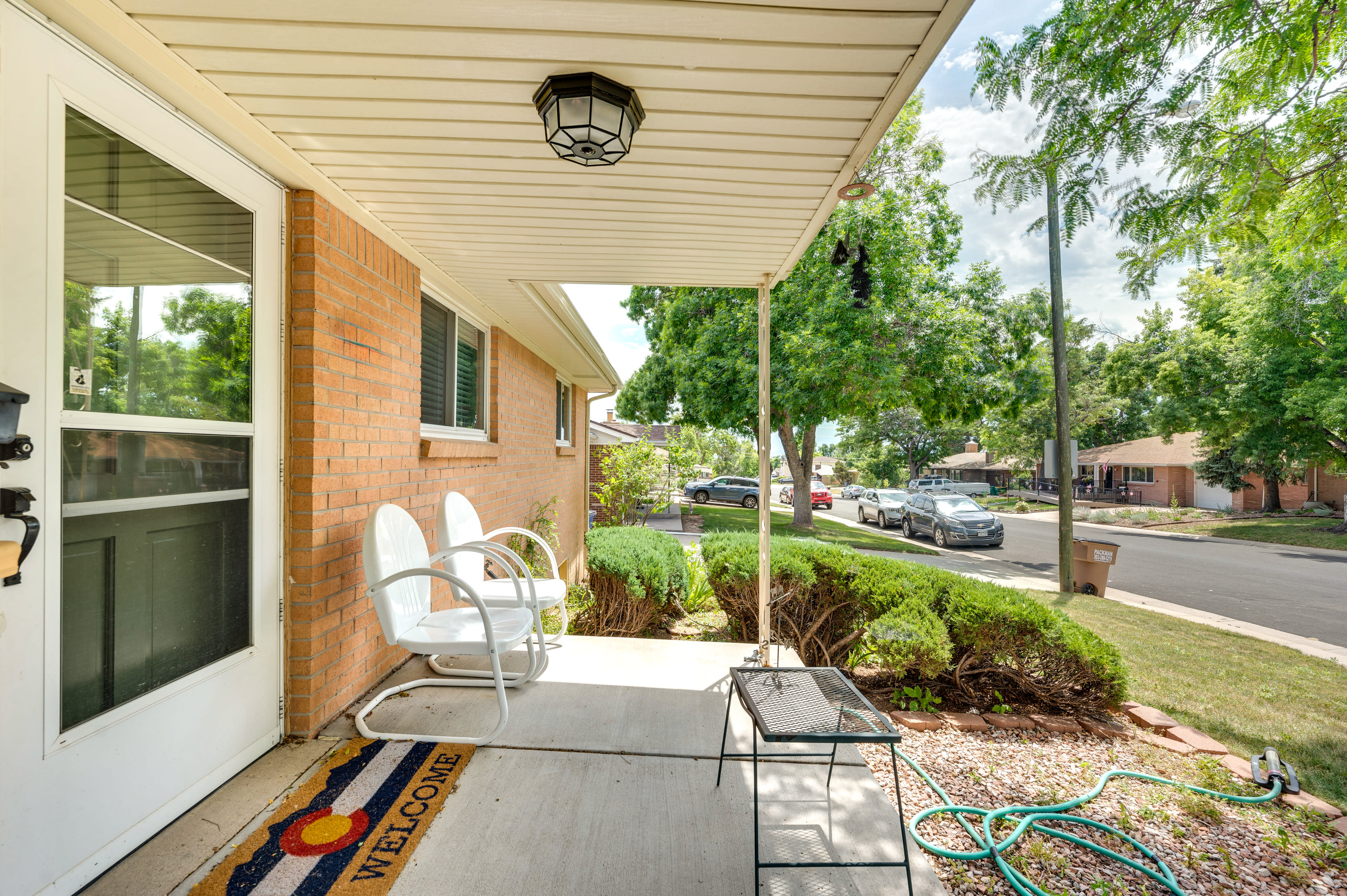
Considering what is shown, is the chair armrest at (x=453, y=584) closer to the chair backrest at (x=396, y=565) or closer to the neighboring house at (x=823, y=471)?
the chair backrest at (x=396, y=565)

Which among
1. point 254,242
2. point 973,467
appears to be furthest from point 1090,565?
point 973,467

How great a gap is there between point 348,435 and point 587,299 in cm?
1459

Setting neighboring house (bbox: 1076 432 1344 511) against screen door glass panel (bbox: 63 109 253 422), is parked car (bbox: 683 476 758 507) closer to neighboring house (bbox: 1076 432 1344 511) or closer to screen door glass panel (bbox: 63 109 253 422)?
neighboring house (bbox: 1076 432 1344 511)

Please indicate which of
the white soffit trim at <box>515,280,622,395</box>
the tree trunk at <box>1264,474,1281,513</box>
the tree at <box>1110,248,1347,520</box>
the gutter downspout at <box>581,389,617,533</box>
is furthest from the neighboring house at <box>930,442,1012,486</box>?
the white soffit trim at <box>515,280,622,395</box>

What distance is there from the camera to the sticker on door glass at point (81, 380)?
1502 millimetres

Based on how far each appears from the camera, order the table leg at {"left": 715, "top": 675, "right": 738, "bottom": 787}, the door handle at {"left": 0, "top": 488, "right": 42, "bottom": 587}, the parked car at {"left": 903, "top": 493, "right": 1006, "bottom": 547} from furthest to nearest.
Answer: the parked car at {"left": 903, "top": 493, "right": 1006, "bottom": 547} < the table leg at {"left": 715, "top": 675, "right": 738, "bottom": 787} < the door handle at {"left": 0, "top": 488, "right": 42, "bottom": 587}

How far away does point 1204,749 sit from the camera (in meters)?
3.10

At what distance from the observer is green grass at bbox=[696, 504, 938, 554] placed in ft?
41.3

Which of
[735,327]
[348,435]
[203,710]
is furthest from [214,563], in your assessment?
[735,327]

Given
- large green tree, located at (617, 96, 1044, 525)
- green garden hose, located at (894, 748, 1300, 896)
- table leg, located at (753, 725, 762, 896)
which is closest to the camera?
table leg, located at (753, 725, 762, 896)

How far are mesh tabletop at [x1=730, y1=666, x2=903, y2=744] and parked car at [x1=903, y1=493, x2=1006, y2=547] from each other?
39.8 ft

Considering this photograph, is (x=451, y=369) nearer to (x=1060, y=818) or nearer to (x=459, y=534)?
(x=459, y=534)

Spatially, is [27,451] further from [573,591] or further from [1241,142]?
[1241,142]

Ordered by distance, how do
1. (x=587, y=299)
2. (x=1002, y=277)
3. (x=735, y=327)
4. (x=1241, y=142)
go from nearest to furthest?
(x=1241, y=142), (x=1002, y=277), (x=735, y=327), (x=587, y=299)
